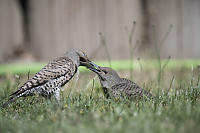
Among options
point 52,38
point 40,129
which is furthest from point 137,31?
point 40,129

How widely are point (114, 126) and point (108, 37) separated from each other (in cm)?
596

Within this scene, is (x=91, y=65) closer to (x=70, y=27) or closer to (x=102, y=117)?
(x=102, y=117)

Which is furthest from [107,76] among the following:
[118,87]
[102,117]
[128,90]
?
[102,117]

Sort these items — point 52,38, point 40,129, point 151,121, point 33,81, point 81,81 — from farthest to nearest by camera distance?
point 52,38 < point 81,81 < point 33,81 < point 151,121 < point 40,129

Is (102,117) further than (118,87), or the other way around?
(118,87)

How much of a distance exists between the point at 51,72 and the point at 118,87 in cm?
98

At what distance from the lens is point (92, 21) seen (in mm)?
8484

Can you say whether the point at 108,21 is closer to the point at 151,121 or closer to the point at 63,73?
the point at 63,73

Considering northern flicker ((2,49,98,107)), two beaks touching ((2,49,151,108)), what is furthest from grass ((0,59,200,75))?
northern flicker ((2,49,98,107))

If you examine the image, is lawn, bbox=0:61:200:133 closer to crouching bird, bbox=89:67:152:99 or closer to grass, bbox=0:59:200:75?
crouching bird, bbox=89:67:152:99

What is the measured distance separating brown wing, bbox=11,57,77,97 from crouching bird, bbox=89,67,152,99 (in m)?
0.49

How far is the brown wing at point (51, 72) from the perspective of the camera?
4.28 metres

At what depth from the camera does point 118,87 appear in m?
4.57

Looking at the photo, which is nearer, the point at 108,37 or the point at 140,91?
the point at 140,91
